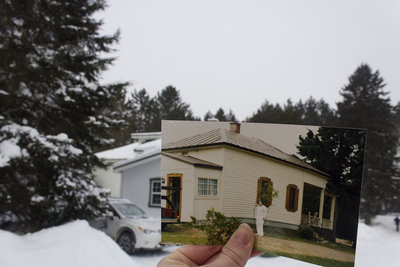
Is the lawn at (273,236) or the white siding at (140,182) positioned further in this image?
the white siding at (140,182)

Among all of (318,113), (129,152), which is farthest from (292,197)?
(318,113)

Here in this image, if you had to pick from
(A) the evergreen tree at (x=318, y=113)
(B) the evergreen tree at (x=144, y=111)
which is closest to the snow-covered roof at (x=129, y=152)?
(B) the evergreen tree at (x=144, y=111)

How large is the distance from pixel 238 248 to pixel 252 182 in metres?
0.16

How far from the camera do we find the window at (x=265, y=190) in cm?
72

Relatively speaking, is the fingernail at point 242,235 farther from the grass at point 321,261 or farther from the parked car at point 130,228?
the parked car at point 130,228

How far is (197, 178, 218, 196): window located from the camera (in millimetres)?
743

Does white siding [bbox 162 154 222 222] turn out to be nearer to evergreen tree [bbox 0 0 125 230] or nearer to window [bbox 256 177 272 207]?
window [bbox 256 177 272 207]

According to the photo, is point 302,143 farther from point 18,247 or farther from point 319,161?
point 18,247

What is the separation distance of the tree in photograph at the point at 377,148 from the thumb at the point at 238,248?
8235 mm

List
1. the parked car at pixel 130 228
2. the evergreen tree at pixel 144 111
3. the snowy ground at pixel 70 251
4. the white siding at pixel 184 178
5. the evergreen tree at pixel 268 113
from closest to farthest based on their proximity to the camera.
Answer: the white siding at pixel 184 178, the snowy ground at pixel 70 251, the parked car at pixel 130 228, the evergreen tree at pixel 268 113, the evergreen tree at pixel 144 111

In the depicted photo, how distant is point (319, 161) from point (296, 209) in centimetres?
13

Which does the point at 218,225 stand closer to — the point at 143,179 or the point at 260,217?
the point at 260,217

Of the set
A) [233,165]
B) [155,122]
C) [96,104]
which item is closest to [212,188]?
[233,165]

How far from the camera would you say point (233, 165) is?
0.75 m
